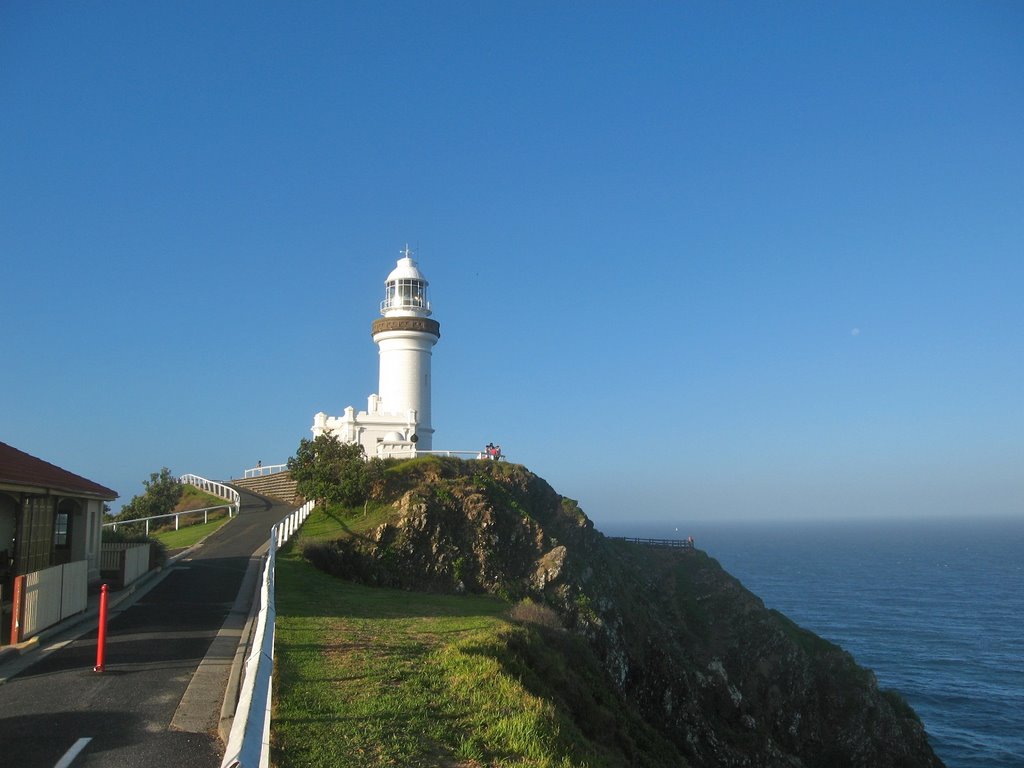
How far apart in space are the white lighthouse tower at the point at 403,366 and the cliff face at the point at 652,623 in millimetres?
6063

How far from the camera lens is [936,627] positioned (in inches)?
2665

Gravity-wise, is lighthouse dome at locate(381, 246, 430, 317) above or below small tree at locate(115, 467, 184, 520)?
above

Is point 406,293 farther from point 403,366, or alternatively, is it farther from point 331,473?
point 331,473

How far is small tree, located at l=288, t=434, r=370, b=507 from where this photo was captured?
108 feet

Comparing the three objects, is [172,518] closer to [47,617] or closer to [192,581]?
[192,581]

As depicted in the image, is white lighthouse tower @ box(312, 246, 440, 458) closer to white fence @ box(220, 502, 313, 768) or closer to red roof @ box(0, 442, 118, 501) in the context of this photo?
red roof @ box(0, 442, 118, 501)

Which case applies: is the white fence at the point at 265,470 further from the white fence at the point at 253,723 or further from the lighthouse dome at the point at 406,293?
the white fence at the point at 253,723

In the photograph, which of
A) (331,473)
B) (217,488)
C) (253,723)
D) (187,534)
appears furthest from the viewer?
(217,488)

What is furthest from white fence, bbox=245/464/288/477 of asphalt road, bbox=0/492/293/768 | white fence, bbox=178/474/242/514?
asphalt road, bbox=0/492/293/768

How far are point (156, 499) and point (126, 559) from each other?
2737 cm

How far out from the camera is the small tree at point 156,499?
4309cm

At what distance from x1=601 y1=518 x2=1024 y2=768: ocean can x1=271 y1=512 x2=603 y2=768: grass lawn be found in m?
35.0

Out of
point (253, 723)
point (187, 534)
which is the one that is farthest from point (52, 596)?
point (187, 534)

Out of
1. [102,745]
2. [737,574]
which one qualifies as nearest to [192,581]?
[102,745]
